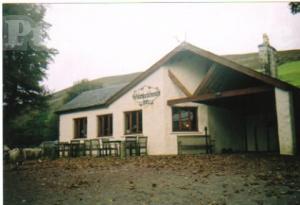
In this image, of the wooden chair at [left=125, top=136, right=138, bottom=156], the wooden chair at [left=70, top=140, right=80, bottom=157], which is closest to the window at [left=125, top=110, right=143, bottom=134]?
the wooden chair at [left=125, top=136, right=138, bottom=156]

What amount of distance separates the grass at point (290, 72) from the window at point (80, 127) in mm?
9806

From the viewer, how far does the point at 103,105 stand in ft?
52.3

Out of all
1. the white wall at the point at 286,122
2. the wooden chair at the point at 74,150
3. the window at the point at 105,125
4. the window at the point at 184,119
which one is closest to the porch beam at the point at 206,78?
the white wall at the point at 286,122

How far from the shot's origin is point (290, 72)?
12328 millimetres

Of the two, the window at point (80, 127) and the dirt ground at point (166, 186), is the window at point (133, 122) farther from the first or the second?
the dirt ground at point (166, 186)

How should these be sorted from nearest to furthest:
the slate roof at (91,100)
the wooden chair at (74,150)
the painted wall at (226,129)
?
the painted wall at (226,129) → the wooden chair at (74,150) → the slate roof at (91,100)

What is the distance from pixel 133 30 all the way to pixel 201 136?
20.6 feet

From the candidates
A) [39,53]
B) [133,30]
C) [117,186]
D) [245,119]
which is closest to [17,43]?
[39,53]

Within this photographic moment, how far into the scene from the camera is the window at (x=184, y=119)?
13.5 meters

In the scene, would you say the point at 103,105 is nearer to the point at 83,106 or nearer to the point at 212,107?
the point at 83,106

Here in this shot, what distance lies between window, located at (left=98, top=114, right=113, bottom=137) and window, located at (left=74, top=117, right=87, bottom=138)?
1.21 meters

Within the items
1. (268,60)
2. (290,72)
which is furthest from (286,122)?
(268,60)

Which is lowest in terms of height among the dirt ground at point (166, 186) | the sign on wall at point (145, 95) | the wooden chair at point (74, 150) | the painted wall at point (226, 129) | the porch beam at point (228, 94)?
the dirt ground at point (166, 186)

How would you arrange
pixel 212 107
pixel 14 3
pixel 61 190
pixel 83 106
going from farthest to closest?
pixel 83 106
pixel 212 107
pixel 14 3
pixel 61 190
